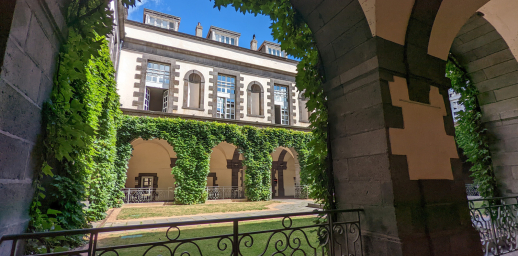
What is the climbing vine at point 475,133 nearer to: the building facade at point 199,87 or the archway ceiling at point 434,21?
the archway ceiling at point 434,21

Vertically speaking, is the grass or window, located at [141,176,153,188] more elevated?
window, located at [141,176,153,188]

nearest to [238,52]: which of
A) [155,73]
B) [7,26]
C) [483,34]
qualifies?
[155,73]

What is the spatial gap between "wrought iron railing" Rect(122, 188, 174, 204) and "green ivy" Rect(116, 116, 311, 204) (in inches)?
106

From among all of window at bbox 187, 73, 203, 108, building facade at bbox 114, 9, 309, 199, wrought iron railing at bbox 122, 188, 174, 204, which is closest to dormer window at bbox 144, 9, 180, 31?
building facade at bbox 114, 9, 309, 199

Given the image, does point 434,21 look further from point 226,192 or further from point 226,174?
point 226,174

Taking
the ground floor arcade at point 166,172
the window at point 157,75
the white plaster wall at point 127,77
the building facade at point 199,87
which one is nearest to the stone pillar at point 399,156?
the building facade at point 199,87

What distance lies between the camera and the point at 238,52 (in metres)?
15.4

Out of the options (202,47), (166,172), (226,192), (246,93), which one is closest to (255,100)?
(246,93)

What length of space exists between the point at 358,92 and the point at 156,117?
437 inches

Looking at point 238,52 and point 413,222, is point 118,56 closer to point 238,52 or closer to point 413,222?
point 238,52

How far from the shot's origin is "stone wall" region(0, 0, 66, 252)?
1424mm

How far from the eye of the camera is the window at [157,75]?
496 inches

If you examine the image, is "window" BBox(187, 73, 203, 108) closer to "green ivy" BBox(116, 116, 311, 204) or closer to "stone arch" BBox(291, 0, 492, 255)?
"green ivy" BBox(116, 116, 311, 204)

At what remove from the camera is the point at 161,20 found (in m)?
14.8
